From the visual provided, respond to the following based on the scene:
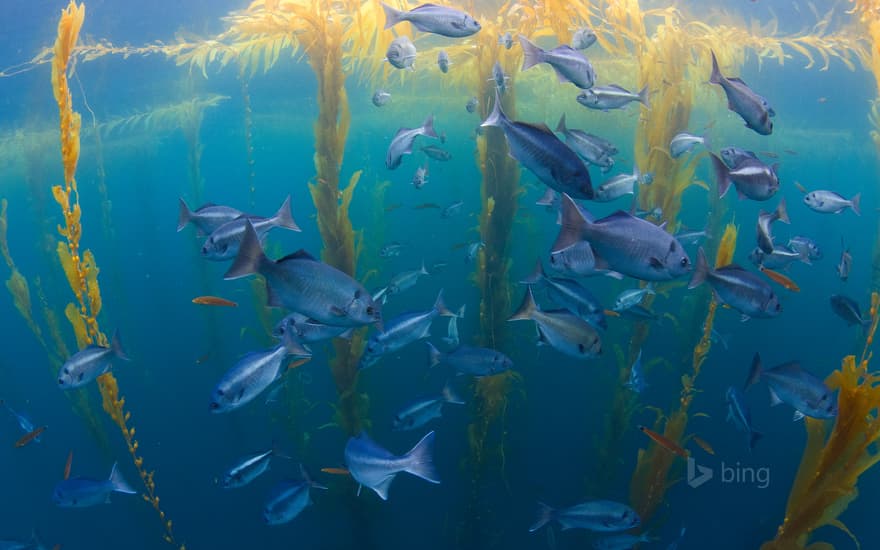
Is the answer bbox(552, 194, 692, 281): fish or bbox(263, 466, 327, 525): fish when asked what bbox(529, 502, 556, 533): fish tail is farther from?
bbox(552, 194, 692, 281): fish

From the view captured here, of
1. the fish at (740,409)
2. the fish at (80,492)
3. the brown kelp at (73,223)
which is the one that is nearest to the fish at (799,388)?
the fish at (740,409)

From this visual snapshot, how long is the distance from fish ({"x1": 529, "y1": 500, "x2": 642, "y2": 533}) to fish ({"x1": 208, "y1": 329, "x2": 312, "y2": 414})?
284cm

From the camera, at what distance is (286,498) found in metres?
4.36

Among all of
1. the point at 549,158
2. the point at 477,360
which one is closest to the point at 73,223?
the point at 477,360

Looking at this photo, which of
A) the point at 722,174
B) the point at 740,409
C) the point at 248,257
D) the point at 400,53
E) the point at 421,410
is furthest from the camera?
the point at 400,53

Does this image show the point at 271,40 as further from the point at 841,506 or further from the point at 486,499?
the point at 841,506

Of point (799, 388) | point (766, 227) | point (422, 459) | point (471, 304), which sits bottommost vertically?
point (471, 304)

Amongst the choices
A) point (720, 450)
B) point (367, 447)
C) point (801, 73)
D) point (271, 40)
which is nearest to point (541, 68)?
point (271, 40)

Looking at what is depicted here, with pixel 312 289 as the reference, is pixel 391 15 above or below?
above

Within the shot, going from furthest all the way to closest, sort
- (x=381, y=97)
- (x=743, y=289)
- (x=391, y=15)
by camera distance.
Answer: (x=381, y=97), (x=391, y=15), (x=743, y=289)

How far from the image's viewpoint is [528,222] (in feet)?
28.4

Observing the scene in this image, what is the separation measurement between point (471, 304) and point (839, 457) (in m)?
8.83

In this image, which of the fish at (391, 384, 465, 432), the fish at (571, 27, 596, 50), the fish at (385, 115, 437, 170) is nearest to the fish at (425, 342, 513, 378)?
the fish at (391, 384, 465, 432)

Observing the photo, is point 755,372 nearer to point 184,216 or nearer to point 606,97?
point 606,97
